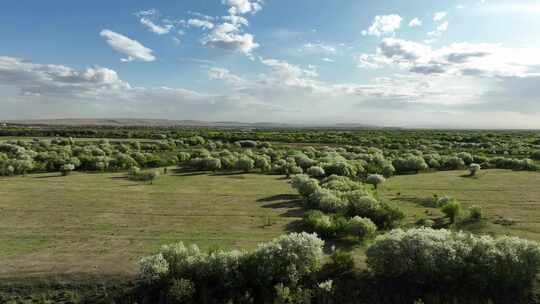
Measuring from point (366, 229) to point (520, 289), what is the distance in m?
4.81

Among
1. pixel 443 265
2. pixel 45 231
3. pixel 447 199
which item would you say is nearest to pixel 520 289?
pixel 443 265

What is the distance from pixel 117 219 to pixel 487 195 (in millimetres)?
21402

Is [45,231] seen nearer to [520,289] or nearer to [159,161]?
[520,289]

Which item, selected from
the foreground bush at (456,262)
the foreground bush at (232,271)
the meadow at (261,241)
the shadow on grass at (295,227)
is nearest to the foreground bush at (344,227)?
the meadow at (261,241)

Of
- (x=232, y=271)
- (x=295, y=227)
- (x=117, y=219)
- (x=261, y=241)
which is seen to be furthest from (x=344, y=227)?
(x=117, y=219)

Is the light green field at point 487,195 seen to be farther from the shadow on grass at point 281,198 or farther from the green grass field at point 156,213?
the shadow on grass at point 281,198

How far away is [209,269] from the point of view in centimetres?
922

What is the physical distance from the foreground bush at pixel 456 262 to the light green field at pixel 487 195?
444cm

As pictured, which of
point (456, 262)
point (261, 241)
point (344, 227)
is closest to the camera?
point (456, 262)

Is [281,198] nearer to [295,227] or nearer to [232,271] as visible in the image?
[295,227]

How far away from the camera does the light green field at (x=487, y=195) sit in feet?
46.4

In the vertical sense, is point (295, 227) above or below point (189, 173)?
below

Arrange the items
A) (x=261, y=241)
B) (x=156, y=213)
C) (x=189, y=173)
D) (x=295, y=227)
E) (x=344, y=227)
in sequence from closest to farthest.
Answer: (x=261, y=241), (x=344, y=227), (x=295, y=227), (x=156, y=213), (x=189, y=173)

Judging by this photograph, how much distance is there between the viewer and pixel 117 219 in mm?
14672
